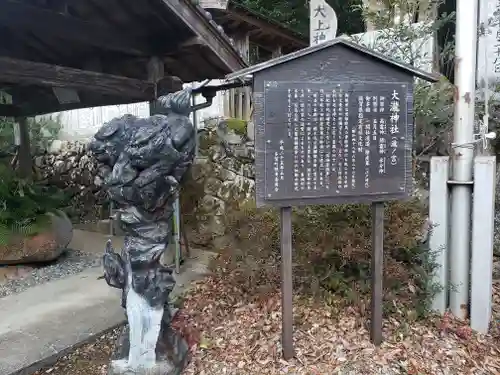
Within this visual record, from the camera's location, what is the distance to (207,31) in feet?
16.0

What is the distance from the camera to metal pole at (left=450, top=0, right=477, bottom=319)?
4.10m

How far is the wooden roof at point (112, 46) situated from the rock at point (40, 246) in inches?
81.6

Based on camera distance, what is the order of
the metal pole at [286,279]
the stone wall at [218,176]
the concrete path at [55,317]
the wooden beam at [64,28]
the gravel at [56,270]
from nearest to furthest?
1. the metal pole at [286,279]
2. the concrete path at [55,317]
3. the wooden beam at [64,28]
4. the gravel at [56,270]
5. the stone wall at [218,176]

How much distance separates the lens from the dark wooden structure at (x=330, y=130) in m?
3.18

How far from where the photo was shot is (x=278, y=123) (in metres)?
3.18

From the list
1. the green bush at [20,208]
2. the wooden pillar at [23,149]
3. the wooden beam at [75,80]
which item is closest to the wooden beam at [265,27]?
the wooden beam at [75,80]

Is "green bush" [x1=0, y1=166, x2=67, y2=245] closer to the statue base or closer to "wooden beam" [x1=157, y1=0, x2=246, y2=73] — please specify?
the statue base

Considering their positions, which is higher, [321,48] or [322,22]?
[322,22]

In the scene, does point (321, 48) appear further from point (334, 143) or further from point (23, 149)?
point (23, 149)

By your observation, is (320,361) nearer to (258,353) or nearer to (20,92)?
(258,353)

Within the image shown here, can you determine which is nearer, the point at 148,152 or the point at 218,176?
the point at 148,152

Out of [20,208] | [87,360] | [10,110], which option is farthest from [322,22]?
[87,360]

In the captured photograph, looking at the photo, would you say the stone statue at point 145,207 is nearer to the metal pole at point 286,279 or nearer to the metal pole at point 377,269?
the metal pole at point 286,279

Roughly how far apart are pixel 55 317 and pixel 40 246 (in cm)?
224
